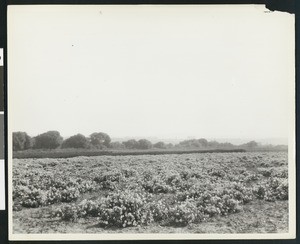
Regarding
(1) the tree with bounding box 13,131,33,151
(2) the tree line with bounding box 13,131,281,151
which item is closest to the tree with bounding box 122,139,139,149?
(2) the tree line with bounding box 13,131,281,151

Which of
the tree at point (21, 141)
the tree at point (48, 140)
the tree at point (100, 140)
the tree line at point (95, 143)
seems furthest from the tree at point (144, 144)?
the tree at point (21, 141)

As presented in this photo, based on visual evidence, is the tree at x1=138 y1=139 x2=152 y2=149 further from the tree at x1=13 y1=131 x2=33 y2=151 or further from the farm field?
the tree at x1=13 y1=131 x2=33 y2=151

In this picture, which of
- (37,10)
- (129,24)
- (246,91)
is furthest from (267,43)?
(37,10)

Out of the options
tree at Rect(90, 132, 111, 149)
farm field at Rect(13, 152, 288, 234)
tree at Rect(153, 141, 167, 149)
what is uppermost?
tree at Rect(90, 132, 111, 149)

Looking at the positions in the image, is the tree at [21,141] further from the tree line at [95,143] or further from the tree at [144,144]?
the tree at [144,144]

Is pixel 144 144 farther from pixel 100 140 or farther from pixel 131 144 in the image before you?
pixel 100 140

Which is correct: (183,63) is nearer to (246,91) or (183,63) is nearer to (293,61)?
(246,91)
